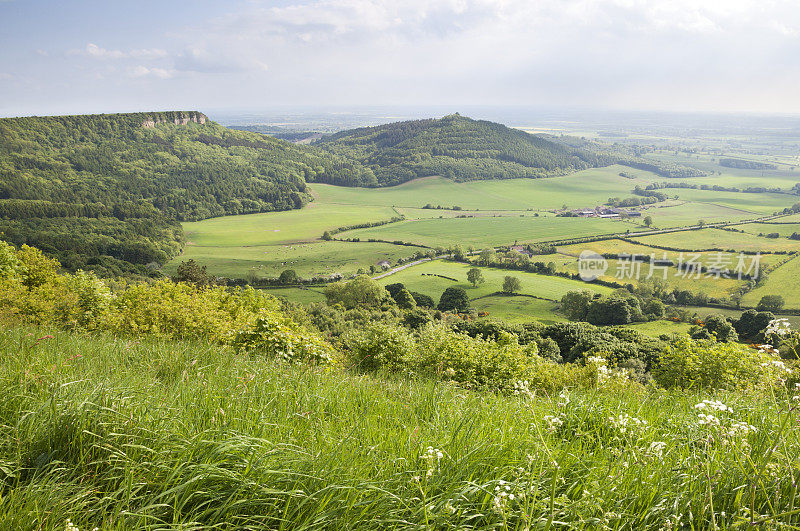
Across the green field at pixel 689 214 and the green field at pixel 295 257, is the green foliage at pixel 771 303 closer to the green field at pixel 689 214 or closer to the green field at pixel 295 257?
the green field at pixel 689 214

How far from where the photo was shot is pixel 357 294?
7362cm

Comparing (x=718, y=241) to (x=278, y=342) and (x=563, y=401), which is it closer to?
(x=278, y=342)

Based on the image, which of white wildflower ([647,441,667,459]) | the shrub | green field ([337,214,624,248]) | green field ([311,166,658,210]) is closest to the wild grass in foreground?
white wildflower ([647,441,667,459])

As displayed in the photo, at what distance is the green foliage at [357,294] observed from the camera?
72938 mm

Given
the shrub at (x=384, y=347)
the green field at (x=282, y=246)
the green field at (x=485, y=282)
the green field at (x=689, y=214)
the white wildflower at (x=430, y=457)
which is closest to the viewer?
the white wildflower at (x=430, y=457)

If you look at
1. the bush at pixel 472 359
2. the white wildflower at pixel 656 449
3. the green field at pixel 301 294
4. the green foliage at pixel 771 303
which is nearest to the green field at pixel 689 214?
the green foliage at pixel 771 303

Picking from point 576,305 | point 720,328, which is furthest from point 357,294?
point 720,328

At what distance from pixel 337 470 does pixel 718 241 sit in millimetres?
134477

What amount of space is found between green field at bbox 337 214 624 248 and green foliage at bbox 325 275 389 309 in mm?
46100

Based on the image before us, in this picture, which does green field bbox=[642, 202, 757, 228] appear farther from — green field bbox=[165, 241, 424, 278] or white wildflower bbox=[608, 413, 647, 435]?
white wildflower bbox=[608, 413, 647, 435]

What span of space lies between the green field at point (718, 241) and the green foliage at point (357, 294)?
74738 millimetres

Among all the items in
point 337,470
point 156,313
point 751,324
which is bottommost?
point 751,324

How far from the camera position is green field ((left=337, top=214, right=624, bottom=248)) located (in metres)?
122
